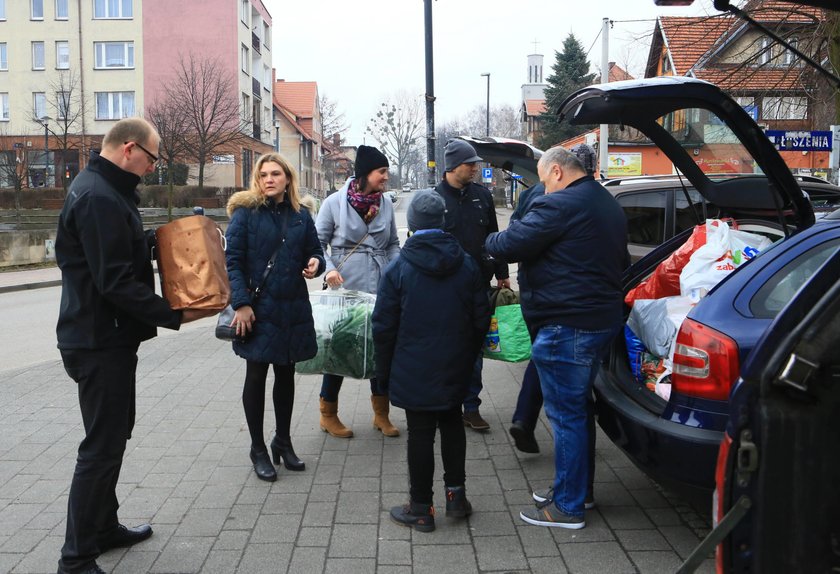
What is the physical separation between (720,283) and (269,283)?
2.43 metres

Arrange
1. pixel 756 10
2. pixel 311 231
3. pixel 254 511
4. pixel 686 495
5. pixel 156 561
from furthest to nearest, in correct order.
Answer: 1. pixel 756 10
2. pixel 311 231
3. pixel 254 511
4. pixel 156 561
5. pixel 686 495

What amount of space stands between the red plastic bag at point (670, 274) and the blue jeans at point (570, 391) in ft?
4.09

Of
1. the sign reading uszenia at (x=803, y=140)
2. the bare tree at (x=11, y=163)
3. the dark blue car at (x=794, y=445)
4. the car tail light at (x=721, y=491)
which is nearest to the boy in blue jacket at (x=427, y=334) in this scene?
the car tail light at (x=721, y=491)

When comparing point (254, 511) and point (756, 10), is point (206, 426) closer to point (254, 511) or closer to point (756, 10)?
point (254, 511)

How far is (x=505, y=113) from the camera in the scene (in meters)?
108

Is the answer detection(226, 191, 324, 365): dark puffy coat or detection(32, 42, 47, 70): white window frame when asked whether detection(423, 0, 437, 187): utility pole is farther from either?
detection(32, 42, 47, 70): white window frame

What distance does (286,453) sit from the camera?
15.9ft

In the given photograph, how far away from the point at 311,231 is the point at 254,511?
1671 mm

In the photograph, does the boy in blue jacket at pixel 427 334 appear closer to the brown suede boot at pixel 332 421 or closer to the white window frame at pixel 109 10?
the brown suede boot at pixel 332 421

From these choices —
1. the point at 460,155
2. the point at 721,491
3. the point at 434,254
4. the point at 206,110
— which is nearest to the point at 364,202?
the point at 460,155

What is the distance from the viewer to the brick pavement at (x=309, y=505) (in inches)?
143

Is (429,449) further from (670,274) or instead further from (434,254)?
(670,274)

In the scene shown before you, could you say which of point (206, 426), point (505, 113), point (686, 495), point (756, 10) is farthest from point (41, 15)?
point (505, 113)

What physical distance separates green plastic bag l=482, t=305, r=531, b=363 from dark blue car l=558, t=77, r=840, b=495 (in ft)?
2.35
